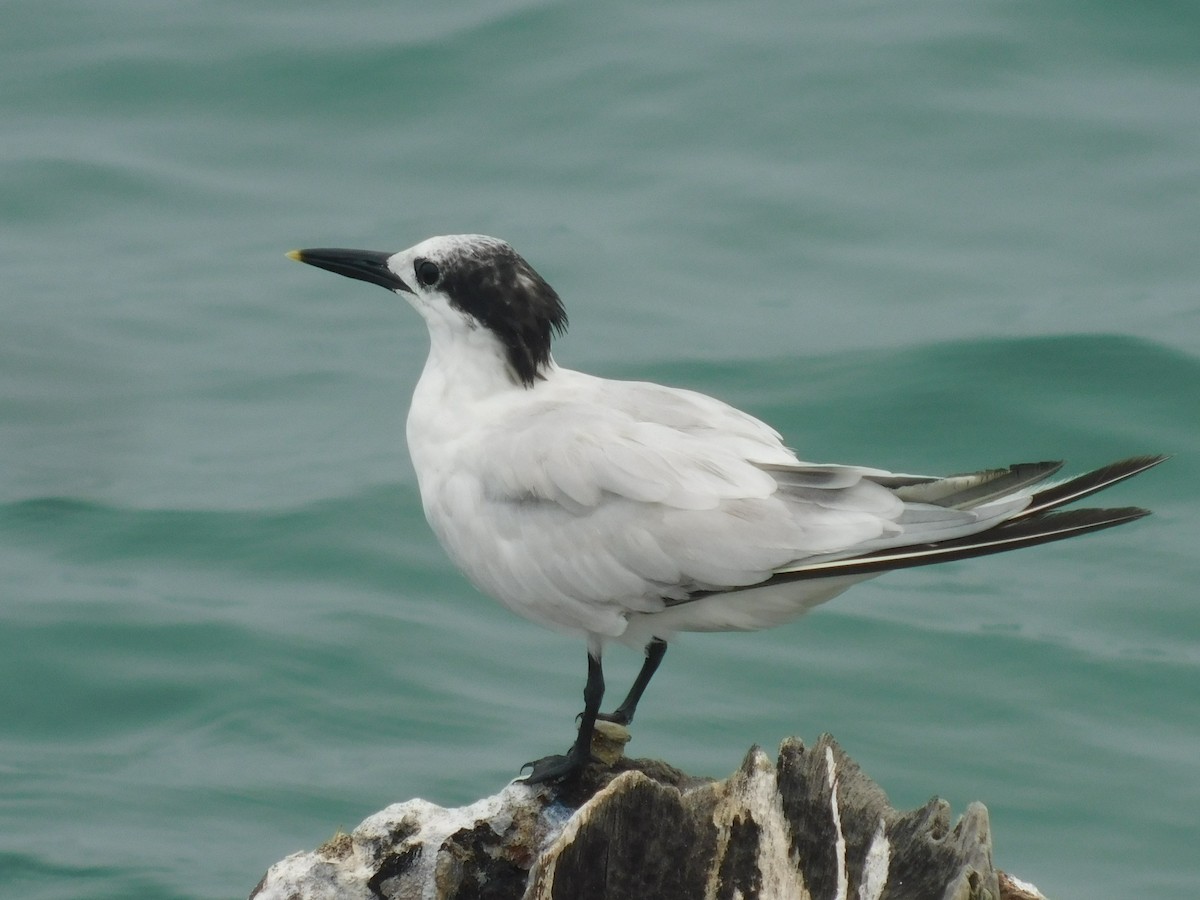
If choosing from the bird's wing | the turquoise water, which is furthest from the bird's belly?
the turquoise water

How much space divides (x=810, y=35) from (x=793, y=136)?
4.73ft

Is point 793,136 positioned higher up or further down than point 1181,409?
higher up

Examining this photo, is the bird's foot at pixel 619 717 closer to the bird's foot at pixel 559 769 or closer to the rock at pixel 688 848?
the bird's foot at pixel 559 769

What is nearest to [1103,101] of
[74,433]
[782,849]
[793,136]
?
[793,136]

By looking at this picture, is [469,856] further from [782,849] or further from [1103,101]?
[1103,101]

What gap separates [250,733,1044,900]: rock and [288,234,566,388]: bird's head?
1737 mm

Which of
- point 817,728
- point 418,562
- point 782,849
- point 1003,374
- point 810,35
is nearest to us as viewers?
point 782,849

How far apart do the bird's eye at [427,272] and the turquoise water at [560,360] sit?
11.9 ft

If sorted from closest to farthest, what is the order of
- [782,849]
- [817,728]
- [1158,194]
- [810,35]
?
[782,849] → [817,728] → [1158,194] → [810,35]

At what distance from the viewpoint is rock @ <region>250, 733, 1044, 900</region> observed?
4473 mm

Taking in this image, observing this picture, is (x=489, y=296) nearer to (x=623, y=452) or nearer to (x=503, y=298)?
(x=503, y=298)

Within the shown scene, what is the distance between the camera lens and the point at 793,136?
45.3 ft

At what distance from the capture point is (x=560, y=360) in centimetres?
1170

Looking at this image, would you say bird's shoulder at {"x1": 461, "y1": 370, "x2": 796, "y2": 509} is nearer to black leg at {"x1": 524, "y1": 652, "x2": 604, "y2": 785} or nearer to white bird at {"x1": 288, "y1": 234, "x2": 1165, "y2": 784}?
white bird at {"x1": 288, "y1": 234, "x2": 1165, "y2": 784}
